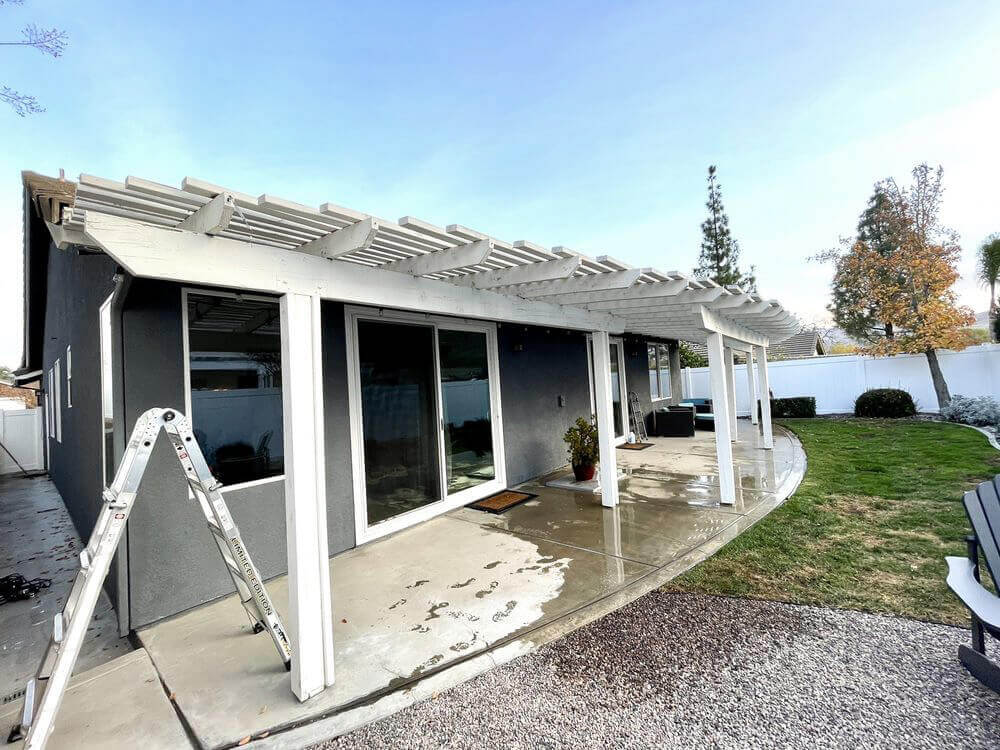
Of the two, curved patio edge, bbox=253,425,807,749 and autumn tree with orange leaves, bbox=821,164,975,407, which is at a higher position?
autumn tree with orange leaves, bbox=821,164,975,407

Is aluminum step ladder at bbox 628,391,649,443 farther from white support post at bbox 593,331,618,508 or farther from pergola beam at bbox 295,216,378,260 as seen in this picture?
pergola beam at bbox 295,216,378,260

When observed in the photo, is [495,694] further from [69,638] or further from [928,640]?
[928,640]

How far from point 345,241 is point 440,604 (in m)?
2.54

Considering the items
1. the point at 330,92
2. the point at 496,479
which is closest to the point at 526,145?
the point at 330,92

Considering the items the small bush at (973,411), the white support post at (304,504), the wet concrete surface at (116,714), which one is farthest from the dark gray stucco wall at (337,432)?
the small bush at (973,411)

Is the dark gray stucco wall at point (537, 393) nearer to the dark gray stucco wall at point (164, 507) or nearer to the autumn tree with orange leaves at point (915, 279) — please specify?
the dark gray stucco wall at point (164, 507)

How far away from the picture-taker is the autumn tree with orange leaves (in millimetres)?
11844

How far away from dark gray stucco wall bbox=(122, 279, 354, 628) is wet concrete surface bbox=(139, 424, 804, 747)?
20 cm

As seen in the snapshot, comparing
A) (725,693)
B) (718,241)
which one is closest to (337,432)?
(725,693)

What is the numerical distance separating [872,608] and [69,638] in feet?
14.0

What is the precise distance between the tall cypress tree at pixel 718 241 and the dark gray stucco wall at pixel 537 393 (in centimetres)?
1971

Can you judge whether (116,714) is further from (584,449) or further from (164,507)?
(584,449)

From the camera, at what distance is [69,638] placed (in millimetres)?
1765

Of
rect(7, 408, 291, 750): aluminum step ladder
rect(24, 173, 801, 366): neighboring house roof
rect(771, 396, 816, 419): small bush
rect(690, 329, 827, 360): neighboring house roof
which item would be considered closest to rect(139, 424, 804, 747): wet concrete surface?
rect(7, 408, 291, 750): aluminum step ladder
